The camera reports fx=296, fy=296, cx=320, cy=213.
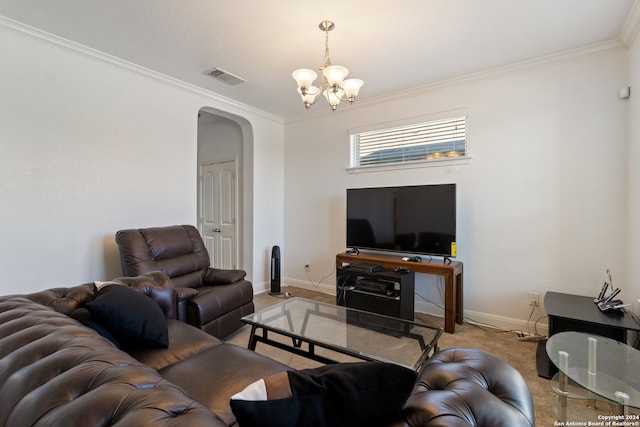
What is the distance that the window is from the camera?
342 centimetres

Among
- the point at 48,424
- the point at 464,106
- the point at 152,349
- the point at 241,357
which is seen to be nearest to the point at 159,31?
the point at 152,349

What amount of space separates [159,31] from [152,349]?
246 cm

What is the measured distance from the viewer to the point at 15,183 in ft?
7.97

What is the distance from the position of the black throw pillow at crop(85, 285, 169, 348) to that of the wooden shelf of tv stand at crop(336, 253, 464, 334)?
7.49 ft

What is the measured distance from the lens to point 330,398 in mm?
729

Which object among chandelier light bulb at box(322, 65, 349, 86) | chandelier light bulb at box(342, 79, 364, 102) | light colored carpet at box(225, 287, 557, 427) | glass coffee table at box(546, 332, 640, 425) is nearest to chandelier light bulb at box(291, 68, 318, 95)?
chandelier light bulb at box(322, 65, 349, 86)

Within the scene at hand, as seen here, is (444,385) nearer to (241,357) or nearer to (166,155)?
(241,357)

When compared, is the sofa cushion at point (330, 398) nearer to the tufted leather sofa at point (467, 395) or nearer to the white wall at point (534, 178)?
the tufted leather sofa at point (467, 395)

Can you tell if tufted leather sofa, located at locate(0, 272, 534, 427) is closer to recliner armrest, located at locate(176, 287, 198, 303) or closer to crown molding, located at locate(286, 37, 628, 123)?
recliner armrest, located at locate(176, 287, 198, 303)

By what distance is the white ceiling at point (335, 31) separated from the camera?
2.16 meters

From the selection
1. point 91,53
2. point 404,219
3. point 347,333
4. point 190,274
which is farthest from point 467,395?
point 91,53

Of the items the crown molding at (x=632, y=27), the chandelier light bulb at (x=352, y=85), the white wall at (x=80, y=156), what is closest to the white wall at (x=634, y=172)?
the crown molding at (x=632, y=27)

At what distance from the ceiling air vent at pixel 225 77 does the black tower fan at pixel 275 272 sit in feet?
7.57

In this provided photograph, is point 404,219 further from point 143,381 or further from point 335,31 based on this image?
point 143,381
